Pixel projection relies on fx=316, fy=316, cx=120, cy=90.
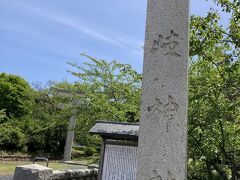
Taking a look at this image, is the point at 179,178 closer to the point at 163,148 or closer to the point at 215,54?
the point at 163,148

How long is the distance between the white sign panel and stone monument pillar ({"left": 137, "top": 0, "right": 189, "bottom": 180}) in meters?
2.84

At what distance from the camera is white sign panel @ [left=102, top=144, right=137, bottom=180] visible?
6395 millimetres

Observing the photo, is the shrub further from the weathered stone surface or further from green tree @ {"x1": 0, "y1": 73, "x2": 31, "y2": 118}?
the weathered stone surface

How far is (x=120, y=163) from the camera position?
257 inches

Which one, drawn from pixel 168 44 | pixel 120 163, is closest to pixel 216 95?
pixel 120 163

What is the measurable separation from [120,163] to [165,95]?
321 cm

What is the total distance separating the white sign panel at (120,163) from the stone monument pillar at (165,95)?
2839 mm

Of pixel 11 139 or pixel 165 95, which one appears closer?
pixel 165 95

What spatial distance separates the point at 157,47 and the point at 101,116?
7.99 meters

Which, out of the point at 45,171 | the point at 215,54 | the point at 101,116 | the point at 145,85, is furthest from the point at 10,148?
the point at 145,85

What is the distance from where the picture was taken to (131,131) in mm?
6875

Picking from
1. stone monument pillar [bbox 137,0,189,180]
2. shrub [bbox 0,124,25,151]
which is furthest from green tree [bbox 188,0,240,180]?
shrub [bbox 0,124,25,151]

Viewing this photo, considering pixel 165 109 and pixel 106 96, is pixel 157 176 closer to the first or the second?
pixel 165 109

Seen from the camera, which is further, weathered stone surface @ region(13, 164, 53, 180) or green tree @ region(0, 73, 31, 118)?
green tree @ region(0, 73, 31, 118)
